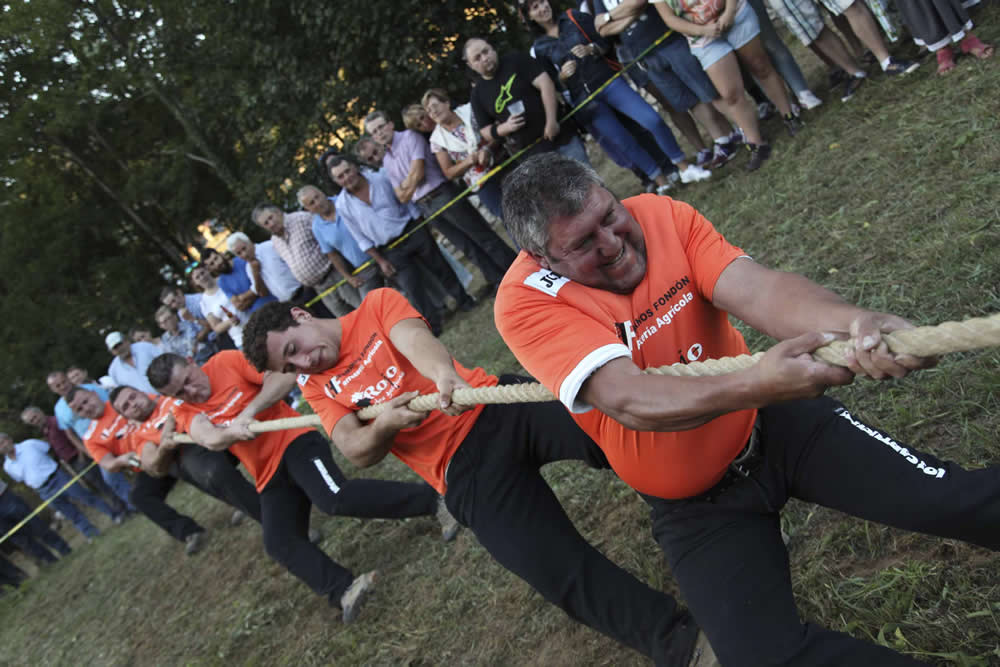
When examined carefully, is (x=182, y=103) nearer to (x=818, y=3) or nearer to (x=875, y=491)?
(x=818, y=3)

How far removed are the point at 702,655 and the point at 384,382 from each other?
165cm

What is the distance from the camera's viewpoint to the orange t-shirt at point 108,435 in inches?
260

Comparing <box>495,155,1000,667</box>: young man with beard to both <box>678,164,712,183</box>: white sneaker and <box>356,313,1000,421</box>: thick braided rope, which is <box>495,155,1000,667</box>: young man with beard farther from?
<box>678,164,712,183</box>: white sneaker

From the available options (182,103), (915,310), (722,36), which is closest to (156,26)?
(182,103)

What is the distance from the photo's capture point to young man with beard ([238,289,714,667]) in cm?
236

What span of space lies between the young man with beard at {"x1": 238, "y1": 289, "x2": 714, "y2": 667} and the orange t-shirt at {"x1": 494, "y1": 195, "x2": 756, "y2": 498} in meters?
0.51

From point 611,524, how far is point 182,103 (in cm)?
1398

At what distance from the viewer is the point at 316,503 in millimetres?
4152

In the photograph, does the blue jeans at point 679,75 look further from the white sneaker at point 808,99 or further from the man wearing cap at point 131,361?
the man wearing cap at point 131,361

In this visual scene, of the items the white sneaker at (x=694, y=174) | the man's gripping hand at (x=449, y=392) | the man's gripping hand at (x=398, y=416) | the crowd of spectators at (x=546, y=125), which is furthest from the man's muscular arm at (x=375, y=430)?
the white sneaker at (x=694, y=174)

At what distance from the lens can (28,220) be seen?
1566cm

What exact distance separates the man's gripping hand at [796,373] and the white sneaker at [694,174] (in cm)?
490

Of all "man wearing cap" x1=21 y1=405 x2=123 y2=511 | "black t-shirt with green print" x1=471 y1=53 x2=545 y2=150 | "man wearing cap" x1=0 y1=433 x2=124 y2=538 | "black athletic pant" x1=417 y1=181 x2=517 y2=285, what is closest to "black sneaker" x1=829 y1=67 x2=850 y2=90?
"black t-shirt with green print" x1=471 y1=53 x2=545 y2=150

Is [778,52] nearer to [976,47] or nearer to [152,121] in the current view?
[976,47]
